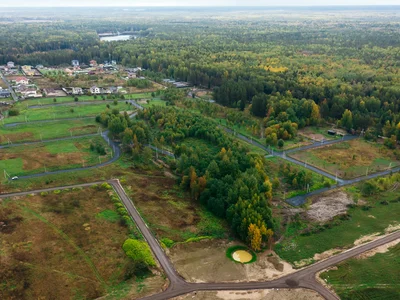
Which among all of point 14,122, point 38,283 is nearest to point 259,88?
point 14,122

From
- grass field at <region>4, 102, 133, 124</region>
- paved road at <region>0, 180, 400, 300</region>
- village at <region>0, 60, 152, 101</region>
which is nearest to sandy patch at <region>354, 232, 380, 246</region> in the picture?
paved road at <region>0, 180, 400, 300</region>

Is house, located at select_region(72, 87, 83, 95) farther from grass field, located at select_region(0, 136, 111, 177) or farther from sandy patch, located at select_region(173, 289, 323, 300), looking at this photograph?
sandy patch, located at select_region(173, 289, 323, 300)

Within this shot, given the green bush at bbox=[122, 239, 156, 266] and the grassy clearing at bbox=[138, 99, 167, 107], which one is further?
the grassy clearing at bbox=[138, 99, 167, 107]

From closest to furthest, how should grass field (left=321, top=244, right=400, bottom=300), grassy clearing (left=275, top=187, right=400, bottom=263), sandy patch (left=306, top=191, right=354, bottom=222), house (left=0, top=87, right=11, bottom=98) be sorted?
grass field (left=321, top=244, right=400, bottom=300)
grassy clearing (left=275, top=187, right=400, bottom=263)
sandy patch (left=306, top=191, right=354, bottom=222)
house (left=0, top=87, right=11, bottom=98)

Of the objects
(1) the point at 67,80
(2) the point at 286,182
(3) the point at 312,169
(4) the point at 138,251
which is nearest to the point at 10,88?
(1) the point at 67,80

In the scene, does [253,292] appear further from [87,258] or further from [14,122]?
[14,122]

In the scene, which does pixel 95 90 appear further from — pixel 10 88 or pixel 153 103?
pixel 10 88

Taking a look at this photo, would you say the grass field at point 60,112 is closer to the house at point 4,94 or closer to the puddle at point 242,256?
the house at point 4,94
